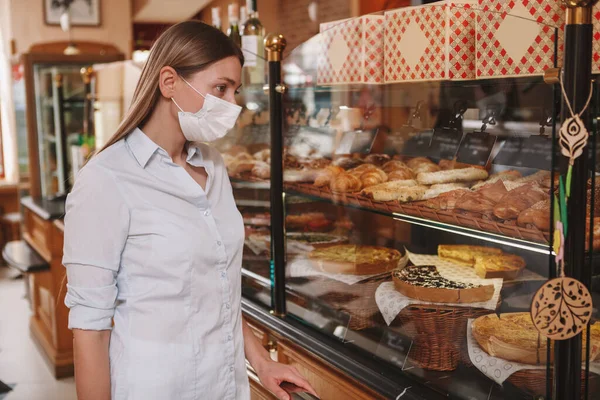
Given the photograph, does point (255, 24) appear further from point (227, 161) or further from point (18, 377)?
point (18, 377)

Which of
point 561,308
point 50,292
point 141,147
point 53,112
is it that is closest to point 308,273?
point 141,147

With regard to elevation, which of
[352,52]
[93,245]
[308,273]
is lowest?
[308,273]

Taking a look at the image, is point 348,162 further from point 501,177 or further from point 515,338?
point 515,338

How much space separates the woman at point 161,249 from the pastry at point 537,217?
2.14 feet

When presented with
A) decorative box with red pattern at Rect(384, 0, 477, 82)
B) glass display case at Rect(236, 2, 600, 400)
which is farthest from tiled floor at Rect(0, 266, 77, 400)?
decorative box with red pattern at Rect(384, 0, 477, 82)

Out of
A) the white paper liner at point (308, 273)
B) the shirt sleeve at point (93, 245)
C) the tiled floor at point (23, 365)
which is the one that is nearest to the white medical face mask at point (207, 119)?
the shirt sleeve at point (93, 245)

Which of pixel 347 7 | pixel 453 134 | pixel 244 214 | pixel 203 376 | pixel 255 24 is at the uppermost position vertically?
pixel 347 7

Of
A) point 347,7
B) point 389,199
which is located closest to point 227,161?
point 389,199

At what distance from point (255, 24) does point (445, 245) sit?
1406 millimetres

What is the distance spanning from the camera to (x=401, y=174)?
190 cm

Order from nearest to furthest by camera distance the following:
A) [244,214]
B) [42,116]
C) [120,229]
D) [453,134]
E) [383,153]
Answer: [120,229]
[453,134]
[383,153]
[244,214]
[42,116]

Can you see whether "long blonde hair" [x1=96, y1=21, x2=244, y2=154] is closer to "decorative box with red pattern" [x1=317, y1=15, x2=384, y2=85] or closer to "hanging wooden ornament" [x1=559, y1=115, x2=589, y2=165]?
"decorative box with red pattern" [x1=317, y1=15, x2=384, y2=85]

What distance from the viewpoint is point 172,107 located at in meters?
1.56

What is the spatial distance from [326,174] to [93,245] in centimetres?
94
